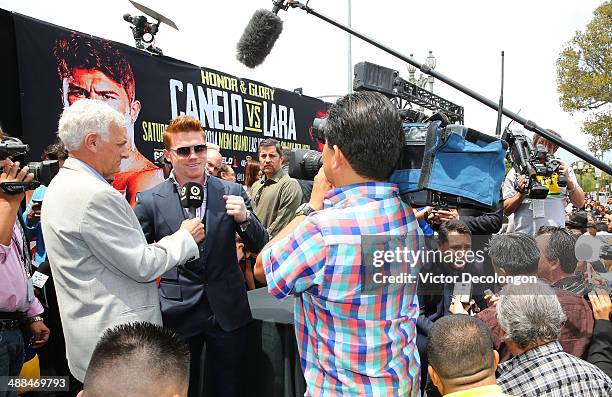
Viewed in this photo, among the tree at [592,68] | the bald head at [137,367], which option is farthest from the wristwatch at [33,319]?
the tree at [592,68]

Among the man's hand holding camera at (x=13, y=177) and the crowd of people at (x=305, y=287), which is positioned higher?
the man's hand holding camera at (x=13, y=177)

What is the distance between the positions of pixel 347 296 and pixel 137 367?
59 cm

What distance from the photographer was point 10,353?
7.14 feet

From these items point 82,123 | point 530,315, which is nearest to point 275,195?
point 82,123

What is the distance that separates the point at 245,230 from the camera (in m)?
2.19

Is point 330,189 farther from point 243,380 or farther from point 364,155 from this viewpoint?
point 243,380

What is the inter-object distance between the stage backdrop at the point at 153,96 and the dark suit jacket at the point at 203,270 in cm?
205

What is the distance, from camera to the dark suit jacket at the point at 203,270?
6.98ft

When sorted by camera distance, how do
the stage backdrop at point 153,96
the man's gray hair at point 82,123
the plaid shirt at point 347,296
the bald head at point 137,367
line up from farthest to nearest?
1. the stage backdrop at point 153,96
2. the man's gray hair at point 82,123
3. the plaid shirt at point 347,296
4. the bald head at point 137,367

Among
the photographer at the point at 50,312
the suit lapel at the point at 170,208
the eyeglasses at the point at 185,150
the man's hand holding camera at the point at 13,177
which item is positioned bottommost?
the photographer at the point at 50,312

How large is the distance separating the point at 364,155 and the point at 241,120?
4916mm

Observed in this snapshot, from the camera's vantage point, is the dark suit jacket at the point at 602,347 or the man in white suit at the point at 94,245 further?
the dark suit jacket at the point at 602,347

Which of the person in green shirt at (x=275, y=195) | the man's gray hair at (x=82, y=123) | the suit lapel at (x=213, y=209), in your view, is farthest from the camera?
the person in green shirt at (x=275, y=195)

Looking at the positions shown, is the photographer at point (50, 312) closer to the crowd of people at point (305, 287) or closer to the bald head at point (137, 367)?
the crowd of people at point (305, 287)
